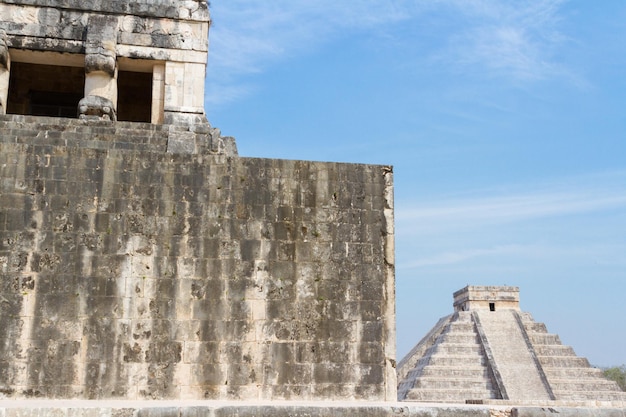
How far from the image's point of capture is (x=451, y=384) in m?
36.6

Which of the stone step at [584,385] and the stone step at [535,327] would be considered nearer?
the stone step at [584,385]

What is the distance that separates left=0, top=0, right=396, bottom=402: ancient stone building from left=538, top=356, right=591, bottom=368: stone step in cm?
3075

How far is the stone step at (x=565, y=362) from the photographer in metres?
39.6

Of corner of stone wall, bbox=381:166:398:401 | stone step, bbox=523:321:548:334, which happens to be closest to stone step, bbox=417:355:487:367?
stone step, bbox=523:321:548:334

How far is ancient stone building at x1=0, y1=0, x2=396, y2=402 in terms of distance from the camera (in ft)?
35.3

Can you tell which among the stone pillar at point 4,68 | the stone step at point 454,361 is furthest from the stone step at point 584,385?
the stone pillar at point 4,68

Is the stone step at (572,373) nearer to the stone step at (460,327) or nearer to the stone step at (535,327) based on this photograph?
the stone step at (535,327)

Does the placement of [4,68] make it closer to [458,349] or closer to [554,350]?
[458,349]

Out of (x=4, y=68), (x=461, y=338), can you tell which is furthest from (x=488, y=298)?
(x=4, y=68)

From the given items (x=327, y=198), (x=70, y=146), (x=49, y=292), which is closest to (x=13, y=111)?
(x=70, y=146)

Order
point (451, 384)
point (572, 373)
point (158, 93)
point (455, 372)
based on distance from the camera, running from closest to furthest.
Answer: point (158, 93) < point (451, 384) < point (455, 372) < point (572, 373)

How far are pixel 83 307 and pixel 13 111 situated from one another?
820 centimetres

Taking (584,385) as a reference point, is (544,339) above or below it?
above

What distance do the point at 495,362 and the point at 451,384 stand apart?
3.71m
